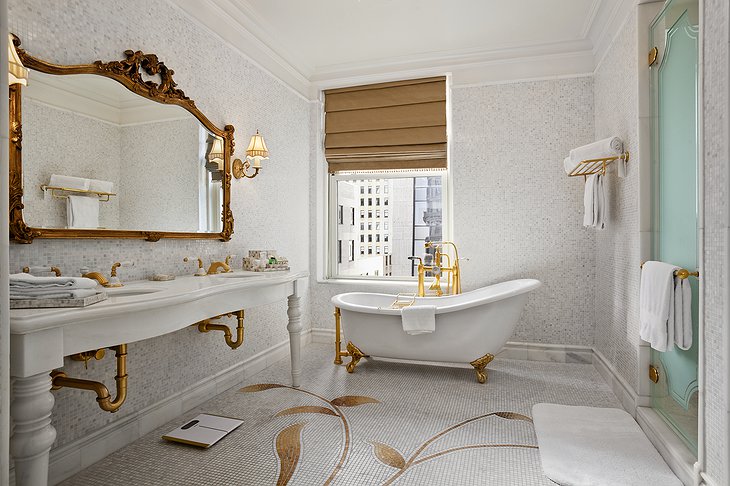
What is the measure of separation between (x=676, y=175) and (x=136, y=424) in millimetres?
2922

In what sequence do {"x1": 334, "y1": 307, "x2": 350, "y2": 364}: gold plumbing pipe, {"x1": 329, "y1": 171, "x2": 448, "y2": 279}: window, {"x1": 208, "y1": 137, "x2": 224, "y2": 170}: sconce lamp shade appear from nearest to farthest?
{"x1": 208, "y1": 137, "x2": 224, "y2": 170}: sconce lamp shade
{"x1": 334, "y1": 307, "x2": 350, "y2": 364}: gold plumbing pipe
{"x1": 329, "y1": 171, "x2": 448, "y2": 279}: window

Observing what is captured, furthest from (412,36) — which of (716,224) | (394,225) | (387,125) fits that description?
(716,224)

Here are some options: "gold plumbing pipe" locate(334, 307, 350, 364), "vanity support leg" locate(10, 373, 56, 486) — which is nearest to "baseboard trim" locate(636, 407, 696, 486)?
"gold plumbing pipe" locate(334, 307, 350, 364)

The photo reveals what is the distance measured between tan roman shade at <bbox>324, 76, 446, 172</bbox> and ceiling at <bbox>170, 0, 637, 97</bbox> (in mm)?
135

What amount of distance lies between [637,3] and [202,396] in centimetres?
339

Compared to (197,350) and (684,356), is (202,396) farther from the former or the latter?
(684,356)

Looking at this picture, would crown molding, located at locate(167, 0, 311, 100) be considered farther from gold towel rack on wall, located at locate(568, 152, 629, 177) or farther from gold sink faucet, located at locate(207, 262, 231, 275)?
gold towel rack on wall, located at locate(568, 152, 629, 177)

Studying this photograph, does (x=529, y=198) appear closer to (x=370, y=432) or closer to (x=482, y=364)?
(x=482, y=364)

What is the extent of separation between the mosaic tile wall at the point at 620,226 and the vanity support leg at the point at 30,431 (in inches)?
107

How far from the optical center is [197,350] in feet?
8.81

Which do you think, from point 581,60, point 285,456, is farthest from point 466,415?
point 581,60

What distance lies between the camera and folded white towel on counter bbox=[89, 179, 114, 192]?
6.54 feet

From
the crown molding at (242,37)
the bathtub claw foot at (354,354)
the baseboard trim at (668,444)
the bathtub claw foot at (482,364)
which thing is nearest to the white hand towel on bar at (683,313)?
the baseboard trim at (668,444)

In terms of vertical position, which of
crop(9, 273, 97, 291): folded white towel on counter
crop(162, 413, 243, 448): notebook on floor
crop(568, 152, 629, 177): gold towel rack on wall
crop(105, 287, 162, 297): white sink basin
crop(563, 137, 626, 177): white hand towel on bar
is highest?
crop(563, 137, 626, 177): white hand towel on bar
